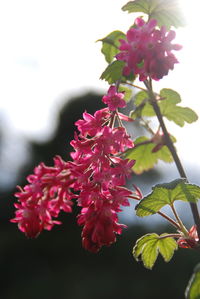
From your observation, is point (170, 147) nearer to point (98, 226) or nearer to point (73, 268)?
point (98, 226)

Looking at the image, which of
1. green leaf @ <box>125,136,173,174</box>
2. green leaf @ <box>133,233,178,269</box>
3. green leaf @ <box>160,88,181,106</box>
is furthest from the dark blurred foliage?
green leaf @ <box>133,233,178,269</box>

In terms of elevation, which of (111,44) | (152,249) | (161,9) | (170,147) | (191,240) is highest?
(161,9)

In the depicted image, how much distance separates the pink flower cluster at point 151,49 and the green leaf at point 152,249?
1.96ft

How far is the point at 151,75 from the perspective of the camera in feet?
4.50

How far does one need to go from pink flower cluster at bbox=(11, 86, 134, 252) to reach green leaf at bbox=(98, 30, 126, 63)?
397 mm

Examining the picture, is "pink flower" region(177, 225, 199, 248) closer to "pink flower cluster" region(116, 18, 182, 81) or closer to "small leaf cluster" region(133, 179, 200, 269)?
"small leaf cluster" region(133, 179, 200, 269)

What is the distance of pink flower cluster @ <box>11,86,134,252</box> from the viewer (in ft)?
4.35

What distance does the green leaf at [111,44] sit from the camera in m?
1.71

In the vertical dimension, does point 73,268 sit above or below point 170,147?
below

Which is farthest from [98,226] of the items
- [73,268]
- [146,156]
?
[73,268]

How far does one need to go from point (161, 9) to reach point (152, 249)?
0.89 m

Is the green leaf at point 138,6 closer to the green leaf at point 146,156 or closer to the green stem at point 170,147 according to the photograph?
the green stem at point 170,147

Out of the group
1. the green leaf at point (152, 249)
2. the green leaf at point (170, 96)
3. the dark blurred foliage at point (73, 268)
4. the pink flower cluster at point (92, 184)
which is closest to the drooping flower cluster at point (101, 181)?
the pink flower cluster at point (92, 184)

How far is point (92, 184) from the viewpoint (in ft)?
4.36
